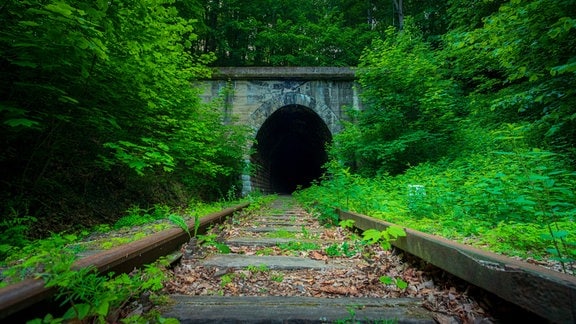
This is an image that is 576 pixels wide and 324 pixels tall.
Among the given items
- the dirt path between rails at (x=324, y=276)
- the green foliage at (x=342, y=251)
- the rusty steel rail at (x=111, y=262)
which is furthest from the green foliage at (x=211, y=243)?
the green foliage at (x=342, y=251)

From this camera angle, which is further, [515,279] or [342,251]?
[342,251]

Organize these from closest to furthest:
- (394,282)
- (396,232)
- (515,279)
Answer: (515,279)
(394,282)
(396,232)

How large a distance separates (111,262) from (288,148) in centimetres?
2245

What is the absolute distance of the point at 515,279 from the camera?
4.75 ft

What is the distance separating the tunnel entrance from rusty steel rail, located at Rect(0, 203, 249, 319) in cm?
836

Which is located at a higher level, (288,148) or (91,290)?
(288,148)

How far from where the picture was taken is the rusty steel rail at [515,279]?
1.23 metres

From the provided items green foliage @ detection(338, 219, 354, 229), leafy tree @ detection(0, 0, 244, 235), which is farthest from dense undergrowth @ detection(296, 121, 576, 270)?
leafy tree @ detection(0, 0, 244, 235)

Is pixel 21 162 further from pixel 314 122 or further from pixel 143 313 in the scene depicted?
pixel 314 122

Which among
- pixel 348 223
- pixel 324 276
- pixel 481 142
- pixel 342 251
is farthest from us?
pixel 481 142

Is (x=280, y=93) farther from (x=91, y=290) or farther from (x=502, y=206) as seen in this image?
(x=91, y=290)

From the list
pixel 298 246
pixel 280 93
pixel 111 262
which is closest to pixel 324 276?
pixel 298 246

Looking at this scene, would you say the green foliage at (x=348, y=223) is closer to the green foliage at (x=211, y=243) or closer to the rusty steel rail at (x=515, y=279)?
the green foliage at (x=211, y=243)

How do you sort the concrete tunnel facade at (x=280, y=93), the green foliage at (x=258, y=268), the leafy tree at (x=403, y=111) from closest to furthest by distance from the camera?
the green foliage at (x=258, y=268) < the leafy tree at (x=403, y=111) < the concrete tunnel facade at (x=280, y=93)
